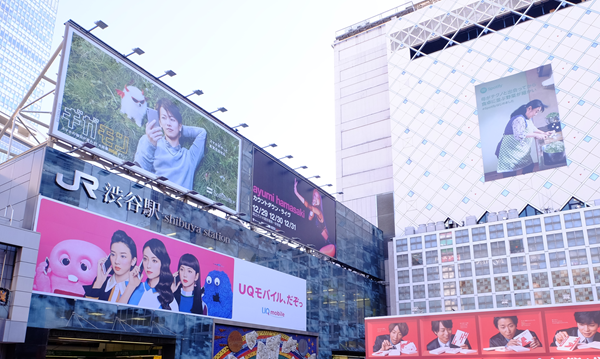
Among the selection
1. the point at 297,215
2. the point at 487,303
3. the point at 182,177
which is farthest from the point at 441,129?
the point at 182,177

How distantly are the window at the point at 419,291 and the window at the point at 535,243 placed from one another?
349 inches

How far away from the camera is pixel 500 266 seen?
4112 cm

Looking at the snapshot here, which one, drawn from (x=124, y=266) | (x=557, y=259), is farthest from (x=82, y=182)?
(x=557, y=259)

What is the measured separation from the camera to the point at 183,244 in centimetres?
2625

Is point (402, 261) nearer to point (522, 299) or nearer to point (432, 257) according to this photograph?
point (432, 257)

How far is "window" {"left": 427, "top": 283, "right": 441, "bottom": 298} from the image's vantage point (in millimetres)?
43406

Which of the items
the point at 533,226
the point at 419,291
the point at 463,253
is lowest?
the point at 419,291

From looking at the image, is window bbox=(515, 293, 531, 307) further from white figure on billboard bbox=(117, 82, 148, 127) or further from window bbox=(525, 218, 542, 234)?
white figure on billboard bbox=(117, 82, 148, 127)

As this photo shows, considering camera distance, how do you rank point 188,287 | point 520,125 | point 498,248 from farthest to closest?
point 520,125
point 498,248
point 188,287

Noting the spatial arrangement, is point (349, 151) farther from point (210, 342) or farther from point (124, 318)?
point (124, 318)

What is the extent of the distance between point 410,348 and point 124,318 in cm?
1249

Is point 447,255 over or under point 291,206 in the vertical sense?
under

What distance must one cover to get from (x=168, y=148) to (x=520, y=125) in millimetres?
31266

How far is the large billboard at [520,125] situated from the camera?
43906 millimetres
